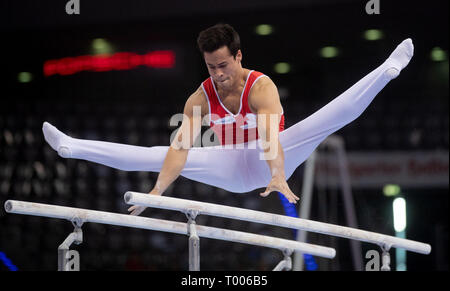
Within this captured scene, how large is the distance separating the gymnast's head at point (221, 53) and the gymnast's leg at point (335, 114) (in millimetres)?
619

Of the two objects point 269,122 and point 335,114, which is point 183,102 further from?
point 269,122

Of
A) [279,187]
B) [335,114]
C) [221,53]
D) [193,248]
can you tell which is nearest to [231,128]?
[221,53]

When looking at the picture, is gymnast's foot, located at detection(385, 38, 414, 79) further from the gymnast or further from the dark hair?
the dark hair

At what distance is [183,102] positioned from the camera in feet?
29.8

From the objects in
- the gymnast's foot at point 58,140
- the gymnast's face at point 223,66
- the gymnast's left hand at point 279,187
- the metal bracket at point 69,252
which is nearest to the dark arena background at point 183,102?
the gymnast's face at point 223,66

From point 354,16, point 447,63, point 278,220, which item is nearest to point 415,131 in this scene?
point 447,63

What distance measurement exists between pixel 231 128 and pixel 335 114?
2.58ft

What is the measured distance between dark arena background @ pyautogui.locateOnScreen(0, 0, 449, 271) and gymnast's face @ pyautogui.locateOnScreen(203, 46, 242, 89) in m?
4.05

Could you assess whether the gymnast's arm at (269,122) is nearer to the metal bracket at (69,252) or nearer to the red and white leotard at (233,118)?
the red and white leotard at (233,118)

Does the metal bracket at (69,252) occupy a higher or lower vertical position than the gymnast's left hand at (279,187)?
lower

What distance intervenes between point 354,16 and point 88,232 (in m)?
4.96

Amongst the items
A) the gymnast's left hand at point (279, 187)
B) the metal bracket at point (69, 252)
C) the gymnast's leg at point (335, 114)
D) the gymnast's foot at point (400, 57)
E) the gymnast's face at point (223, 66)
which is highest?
the gymnast's foot at point (400, 57)

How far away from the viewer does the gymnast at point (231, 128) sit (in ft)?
14.8

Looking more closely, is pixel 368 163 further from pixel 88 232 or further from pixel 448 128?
pixel 88 232
